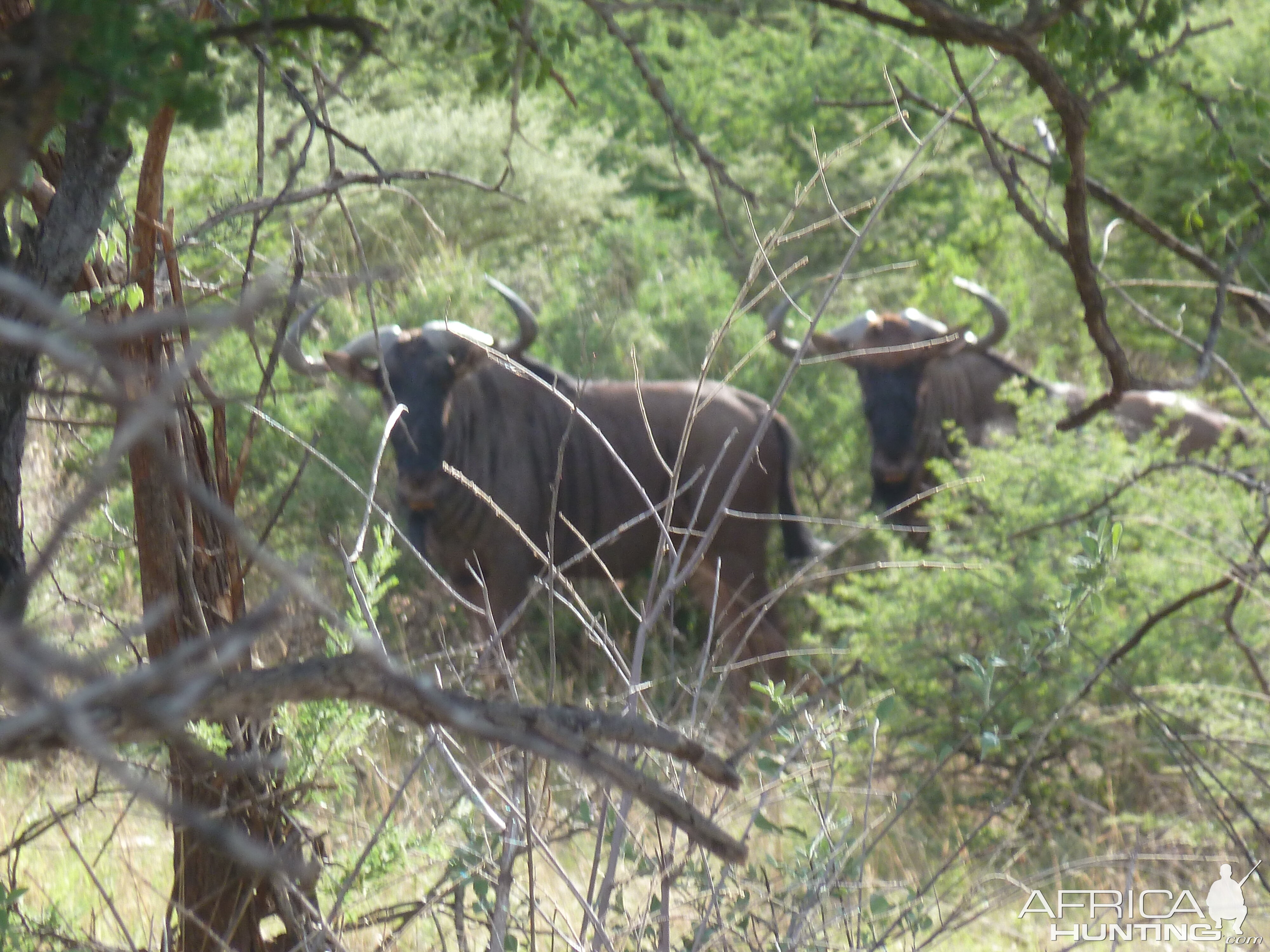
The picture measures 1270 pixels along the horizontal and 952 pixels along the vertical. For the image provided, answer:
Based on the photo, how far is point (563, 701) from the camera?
523 centimetres

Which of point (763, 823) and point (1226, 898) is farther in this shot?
point (1226, 898)

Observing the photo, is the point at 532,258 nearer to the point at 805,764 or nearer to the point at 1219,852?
the point at 1219,852

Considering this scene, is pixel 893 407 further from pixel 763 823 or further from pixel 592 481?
pixel 763 823

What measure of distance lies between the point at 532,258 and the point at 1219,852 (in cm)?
755

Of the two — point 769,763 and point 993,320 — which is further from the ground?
point 993,320

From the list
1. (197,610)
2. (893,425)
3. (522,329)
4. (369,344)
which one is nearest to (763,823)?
(197,610)

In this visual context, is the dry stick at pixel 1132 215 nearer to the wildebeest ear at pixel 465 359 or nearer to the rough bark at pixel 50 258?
the rough bark at pixel 50 258

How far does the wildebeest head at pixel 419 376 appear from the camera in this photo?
18.6 feet

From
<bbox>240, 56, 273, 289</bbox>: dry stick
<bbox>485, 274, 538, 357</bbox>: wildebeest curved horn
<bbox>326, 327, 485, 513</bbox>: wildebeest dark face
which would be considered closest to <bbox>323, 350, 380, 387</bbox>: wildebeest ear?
<bbox>326, 327, 485, 513</bbox>: wildebeest dark face

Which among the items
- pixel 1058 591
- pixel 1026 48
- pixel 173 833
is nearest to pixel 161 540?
pixel 173 833

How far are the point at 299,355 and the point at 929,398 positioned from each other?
3.40 meters

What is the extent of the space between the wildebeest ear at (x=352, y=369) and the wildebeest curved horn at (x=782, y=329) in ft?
6.17

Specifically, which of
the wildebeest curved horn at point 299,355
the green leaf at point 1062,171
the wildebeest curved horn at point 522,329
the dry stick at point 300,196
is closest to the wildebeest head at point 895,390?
the wildebeest curved horn at point 522,329

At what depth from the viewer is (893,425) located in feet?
23.3
